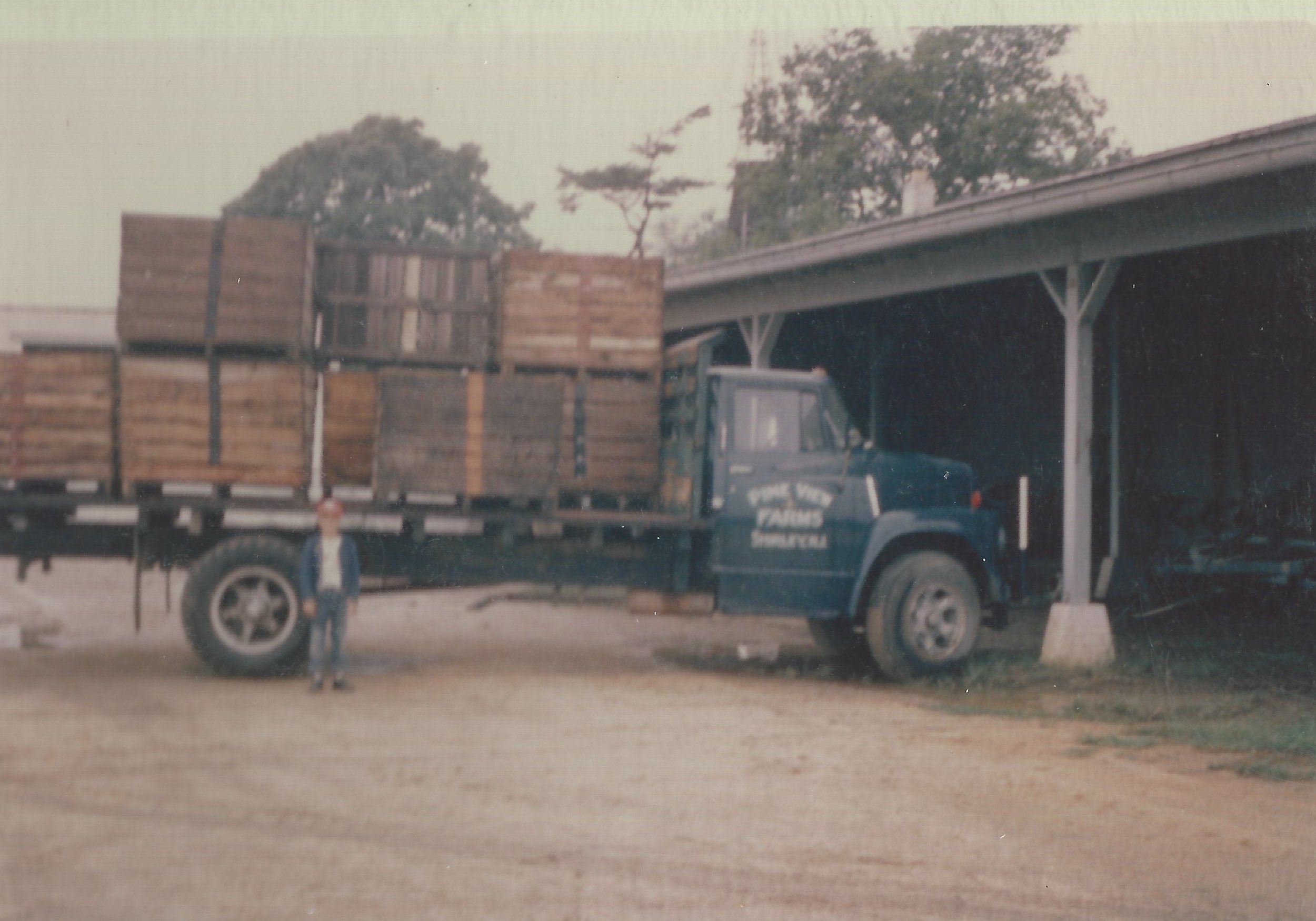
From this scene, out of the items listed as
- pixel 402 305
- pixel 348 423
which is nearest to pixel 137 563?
pixel 348 423

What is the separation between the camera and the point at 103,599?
50.0ft

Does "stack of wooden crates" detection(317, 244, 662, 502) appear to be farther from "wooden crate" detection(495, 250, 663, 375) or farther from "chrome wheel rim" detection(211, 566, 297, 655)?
"chrome wheel rim" detection(211, 566, 297, 655)

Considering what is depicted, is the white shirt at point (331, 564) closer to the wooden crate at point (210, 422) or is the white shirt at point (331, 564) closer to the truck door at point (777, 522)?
the wooden crate at point (210, 422)

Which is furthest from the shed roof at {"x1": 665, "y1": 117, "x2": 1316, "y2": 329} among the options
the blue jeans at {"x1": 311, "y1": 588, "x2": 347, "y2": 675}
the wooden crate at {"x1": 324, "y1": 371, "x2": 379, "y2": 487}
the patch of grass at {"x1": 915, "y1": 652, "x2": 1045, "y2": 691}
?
the blue jeans at {"x1": 311, "y1": 588, "x2": 347, "y2": 675}

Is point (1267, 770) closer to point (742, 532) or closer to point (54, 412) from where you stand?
point (742, 532)

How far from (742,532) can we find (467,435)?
2330 millimetres

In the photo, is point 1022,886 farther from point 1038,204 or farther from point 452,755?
point 1038,204

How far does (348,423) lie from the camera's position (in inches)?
409

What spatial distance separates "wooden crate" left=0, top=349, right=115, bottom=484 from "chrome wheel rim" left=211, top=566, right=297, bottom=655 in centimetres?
127

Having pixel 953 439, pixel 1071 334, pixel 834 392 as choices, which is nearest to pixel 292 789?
pixel 834 392

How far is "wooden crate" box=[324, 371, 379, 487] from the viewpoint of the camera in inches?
408

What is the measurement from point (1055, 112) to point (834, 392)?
21.7m

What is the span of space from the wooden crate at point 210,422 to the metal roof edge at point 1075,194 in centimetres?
677

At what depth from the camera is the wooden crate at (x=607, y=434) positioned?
10.7 metres
